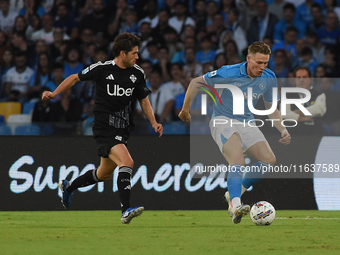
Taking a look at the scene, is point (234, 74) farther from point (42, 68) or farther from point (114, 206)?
point (42, 68)

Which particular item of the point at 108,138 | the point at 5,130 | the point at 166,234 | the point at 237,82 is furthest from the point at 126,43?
the point at 5,130

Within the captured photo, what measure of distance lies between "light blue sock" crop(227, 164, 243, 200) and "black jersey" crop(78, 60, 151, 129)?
127 centimetres

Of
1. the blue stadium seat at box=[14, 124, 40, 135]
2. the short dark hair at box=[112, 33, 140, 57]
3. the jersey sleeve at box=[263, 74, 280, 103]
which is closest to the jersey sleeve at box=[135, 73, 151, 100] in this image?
the short dark hair at box=[112, 33, 140, 57]

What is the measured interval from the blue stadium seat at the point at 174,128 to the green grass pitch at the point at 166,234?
4.68ft

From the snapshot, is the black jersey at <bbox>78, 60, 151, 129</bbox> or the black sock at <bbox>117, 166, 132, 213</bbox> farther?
the black jersey at <bbox>78, 60, 151, 129</bbox>

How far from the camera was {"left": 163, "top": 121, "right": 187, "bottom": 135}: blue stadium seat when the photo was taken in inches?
380

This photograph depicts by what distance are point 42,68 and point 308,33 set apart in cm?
512

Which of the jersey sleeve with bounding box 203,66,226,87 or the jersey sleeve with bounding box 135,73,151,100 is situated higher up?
the jersey sleeve with bounding box 203,66,226,87

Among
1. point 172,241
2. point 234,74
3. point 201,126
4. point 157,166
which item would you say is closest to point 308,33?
point 201,126

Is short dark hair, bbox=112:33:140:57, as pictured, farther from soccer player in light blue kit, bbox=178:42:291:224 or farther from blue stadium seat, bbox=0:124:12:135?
blue stadium seat, bbox=0:124:12:135

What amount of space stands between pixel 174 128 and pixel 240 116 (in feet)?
8.14

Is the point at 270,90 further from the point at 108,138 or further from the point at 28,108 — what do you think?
the point at 28,108

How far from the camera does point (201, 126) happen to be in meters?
9.80

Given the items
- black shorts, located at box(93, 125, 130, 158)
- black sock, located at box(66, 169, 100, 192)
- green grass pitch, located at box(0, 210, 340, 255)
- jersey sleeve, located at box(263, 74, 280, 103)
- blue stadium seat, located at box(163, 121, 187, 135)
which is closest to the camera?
green grass pitch, located at box(0, 210, 340, 255)
